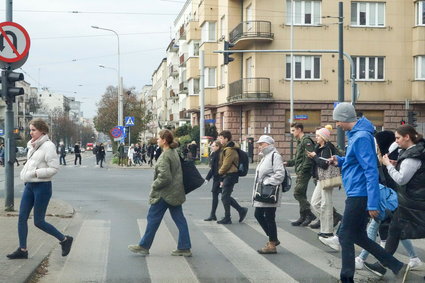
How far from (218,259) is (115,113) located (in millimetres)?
71334

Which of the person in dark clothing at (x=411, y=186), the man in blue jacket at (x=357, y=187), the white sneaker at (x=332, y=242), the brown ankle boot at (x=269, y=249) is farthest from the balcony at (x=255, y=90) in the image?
the man in blue jacket at (x=357, y=187)

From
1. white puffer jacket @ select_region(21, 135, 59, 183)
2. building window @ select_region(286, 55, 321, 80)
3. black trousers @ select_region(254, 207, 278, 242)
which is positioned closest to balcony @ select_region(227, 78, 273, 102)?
building window @ select_region(286, 55, 321, 80)

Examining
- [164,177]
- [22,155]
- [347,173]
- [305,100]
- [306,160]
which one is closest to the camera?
[347,173]

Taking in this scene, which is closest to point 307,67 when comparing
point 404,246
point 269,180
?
point 269,180

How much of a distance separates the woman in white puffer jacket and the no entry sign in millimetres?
4078

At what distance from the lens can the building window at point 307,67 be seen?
132 feet

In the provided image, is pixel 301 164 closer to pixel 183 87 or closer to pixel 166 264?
pixel 166 264

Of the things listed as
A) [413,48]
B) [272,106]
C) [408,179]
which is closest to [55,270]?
[408,179]

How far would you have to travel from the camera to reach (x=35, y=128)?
8.36m

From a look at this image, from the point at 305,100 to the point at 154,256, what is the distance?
106 feet

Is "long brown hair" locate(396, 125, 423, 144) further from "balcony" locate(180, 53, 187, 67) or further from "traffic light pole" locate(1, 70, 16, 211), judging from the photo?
"balcony" locate(180, 53, 187, 67)

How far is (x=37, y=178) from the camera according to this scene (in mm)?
8148

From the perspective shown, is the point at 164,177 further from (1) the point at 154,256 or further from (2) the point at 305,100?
(2) the point at 305,100

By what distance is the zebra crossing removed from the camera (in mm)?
7598
